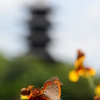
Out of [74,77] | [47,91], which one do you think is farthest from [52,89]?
[74,77]

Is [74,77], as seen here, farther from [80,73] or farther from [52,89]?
[52,89]

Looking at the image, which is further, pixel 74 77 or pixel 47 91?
pixel 74 77

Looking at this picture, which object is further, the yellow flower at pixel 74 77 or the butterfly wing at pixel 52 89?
the yellow flower at pixel 74 77

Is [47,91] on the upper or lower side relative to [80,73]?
lower

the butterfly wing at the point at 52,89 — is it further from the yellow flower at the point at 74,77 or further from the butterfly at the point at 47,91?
the yellow flower at the point at 74,77

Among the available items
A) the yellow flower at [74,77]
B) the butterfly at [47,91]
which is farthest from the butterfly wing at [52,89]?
the yellow flower at [74,77]

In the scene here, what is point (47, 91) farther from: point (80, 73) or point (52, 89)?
point (80, 73)

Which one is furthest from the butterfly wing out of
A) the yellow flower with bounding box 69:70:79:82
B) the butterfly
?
the yellow flower with bounding box 69:70:79:82

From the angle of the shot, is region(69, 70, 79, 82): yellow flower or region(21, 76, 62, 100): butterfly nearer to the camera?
region(21, 76, 62, 100): butterfly

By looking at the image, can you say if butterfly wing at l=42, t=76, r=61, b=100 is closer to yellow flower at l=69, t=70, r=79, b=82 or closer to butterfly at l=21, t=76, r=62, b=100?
butterfly at l=21, t=76, r=62, b=100
